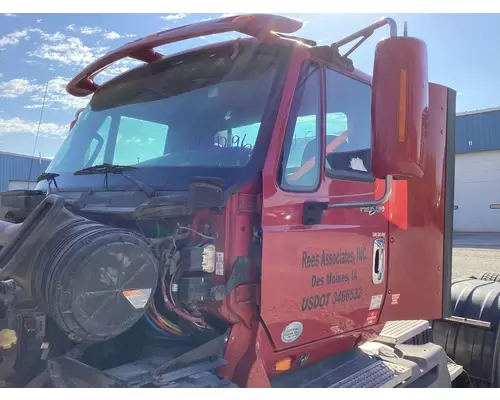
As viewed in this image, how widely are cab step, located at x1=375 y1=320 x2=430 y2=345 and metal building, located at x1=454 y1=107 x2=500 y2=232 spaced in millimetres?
21314

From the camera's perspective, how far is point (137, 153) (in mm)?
2971

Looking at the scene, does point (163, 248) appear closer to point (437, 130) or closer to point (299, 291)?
point (299, 291)

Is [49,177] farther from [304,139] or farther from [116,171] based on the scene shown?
[304,139]

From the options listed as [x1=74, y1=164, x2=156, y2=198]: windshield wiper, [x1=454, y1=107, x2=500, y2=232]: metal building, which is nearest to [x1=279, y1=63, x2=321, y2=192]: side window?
[x1=74, y1=164, x2=156, y2=198]: windshield wiper

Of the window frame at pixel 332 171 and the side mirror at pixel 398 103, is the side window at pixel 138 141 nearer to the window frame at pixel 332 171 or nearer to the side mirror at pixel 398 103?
the window frame at pixel 332 171

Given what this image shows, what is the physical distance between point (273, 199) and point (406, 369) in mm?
1481

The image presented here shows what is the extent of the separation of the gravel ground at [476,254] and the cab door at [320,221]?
633cm

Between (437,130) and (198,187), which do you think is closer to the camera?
(198,187)

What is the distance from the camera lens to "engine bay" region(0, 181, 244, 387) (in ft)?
6.44

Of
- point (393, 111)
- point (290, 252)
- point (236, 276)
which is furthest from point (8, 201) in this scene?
point (393, 111)

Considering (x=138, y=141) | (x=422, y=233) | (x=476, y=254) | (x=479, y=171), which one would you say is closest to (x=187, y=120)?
(x=138, y=141)

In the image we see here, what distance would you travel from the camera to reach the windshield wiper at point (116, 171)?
2.50 meters

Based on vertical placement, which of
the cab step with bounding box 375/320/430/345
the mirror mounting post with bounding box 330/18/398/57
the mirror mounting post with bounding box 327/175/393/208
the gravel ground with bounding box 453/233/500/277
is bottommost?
the gravel ground with bounding box 453/233/500/277

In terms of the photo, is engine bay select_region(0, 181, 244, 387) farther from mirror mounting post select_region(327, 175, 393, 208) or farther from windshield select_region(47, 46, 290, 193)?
mirror mounting post select_region(327, 175, 393, 208)
